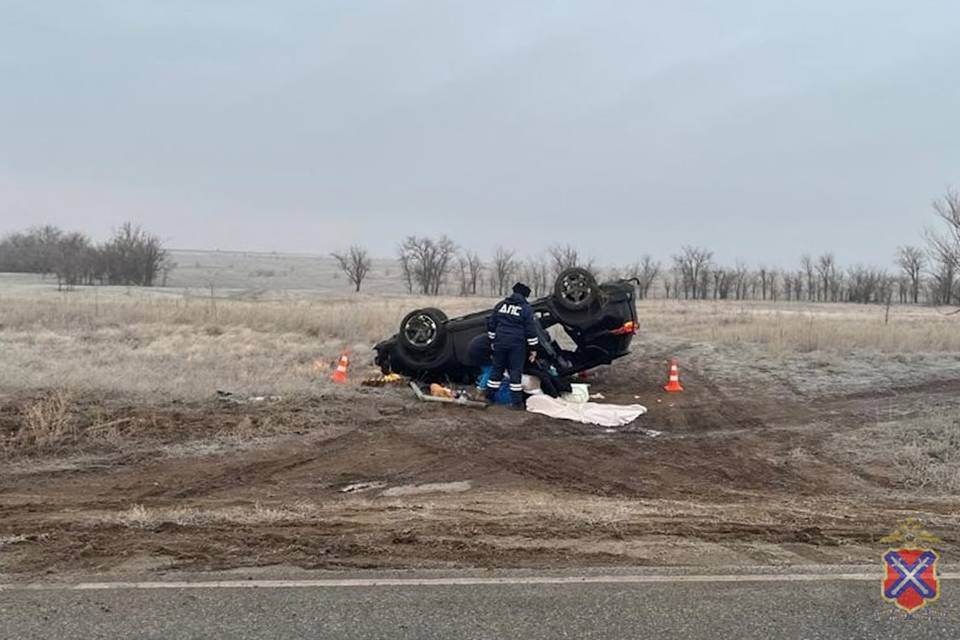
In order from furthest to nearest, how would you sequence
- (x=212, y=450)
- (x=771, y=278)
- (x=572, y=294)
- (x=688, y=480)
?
(x=771, y=278)
(x=572, y=294)
(x=212, y=450)
(x=688, y=480)

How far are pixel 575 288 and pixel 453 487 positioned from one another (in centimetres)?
535

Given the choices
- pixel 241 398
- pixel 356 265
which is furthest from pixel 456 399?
pixel 356 265

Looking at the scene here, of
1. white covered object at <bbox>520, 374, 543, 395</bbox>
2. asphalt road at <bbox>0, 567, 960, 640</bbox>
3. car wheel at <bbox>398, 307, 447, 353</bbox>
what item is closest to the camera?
asphalt road at <bbox>0, 567, 960, 640</bbox>

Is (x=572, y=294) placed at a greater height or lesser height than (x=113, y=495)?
greater

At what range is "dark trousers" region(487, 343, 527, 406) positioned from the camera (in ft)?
34.7

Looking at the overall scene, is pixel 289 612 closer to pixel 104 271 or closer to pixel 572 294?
pixel 572 294

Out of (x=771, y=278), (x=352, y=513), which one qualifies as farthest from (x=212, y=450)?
(x=771, y=278)

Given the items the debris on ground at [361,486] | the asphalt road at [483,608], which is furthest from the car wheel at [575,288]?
the asphalt road at [483,608]

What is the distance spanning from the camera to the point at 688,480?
24.5ft

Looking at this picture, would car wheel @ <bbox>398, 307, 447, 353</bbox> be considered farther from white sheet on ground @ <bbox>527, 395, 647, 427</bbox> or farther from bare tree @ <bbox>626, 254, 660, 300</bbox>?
bare tree @ <bbox>626, 254, 660, 300</bbox>

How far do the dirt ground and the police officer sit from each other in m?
0.52

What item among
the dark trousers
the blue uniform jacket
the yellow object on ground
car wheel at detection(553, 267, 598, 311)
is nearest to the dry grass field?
the yellow object on ground

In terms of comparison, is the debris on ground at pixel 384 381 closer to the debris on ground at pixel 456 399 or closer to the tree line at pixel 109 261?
the debris on ground at pixel 456 399

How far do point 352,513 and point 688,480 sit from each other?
339 centimetres
